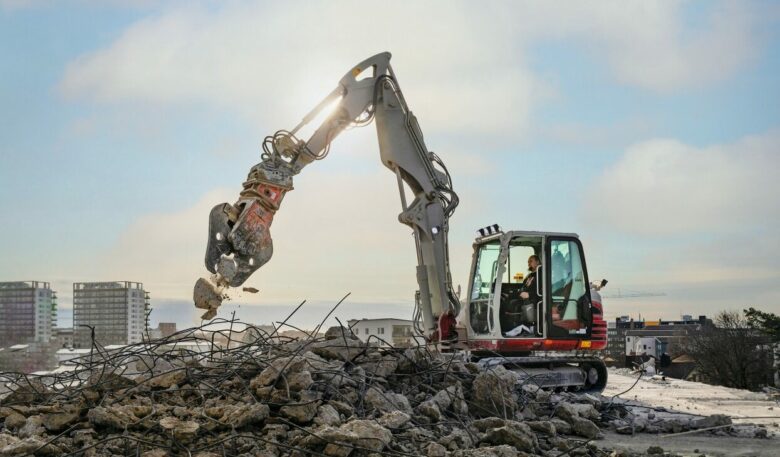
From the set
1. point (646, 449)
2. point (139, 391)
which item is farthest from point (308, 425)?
point (646, 449)

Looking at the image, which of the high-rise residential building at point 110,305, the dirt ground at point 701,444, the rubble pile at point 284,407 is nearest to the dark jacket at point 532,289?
the dirt ground at point 701,444

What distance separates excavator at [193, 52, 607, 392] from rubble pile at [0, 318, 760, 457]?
139 inches

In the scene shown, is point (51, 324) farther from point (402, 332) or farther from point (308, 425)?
point (308, 425)

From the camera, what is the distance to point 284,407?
527 centimetres

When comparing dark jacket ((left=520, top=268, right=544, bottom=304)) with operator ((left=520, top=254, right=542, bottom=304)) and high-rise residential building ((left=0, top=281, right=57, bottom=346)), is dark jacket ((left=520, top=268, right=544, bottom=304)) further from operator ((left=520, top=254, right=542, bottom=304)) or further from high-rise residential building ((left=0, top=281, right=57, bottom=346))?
high-rise residential building ((left=0, top=281, right=57, bottom=346))

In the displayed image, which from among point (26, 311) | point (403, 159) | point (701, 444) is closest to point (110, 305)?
point (26, 311)

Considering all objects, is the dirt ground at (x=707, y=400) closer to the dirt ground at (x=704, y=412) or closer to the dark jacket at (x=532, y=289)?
the dirt ground at (x=704, y=412)

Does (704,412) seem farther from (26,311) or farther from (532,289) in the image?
(26,311)

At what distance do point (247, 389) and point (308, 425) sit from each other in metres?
0.65

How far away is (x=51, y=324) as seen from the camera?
3744 cm

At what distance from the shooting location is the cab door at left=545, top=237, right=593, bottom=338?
437 inches

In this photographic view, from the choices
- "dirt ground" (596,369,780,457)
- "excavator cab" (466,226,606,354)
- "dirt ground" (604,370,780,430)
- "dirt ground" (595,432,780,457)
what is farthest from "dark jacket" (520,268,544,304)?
"dirt ground" (595,432,780,457)

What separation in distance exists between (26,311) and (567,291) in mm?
32166

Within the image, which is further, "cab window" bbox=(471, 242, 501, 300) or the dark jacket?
"cab window" bbox=(471, 242, 501, 300)
